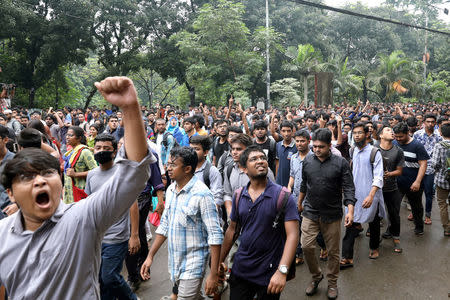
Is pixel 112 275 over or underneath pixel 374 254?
over

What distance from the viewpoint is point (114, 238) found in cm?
322

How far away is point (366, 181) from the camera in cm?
472

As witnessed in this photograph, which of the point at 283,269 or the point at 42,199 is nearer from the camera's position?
the point at 42,199

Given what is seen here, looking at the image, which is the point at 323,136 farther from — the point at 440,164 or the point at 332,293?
the point at 440,164

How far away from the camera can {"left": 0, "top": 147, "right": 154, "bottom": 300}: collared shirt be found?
1.43 m

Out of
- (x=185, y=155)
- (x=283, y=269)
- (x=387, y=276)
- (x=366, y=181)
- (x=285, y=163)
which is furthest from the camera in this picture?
(x=285, y=163)

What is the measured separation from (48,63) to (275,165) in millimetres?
19928

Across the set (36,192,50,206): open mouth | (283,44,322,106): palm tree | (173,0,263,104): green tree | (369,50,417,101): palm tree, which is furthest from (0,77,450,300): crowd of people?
(369,50,417,101): palm tree

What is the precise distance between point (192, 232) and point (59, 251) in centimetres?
143

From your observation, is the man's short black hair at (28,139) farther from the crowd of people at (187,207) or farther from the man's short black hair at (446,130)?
the man's short black hair at (446,130)

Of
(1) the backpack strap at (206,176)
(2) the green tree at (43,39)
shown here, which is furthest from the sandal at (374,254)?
(2) the green tree at (43,39)

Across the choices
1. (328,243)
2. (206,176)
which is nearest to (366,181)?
(328,243)

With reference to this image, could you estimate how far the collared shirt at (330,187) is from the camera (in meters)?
3.79

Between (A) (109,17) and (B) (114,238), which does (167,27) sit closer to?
(A) (109,17)
